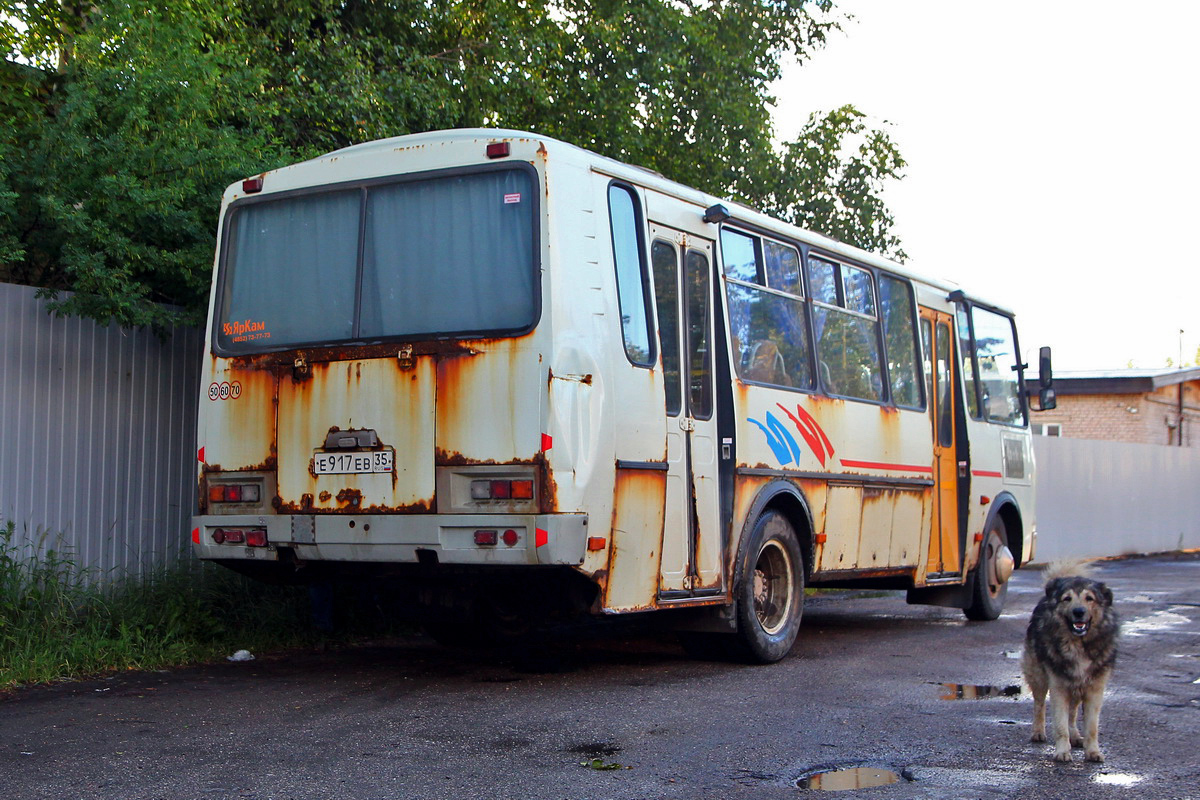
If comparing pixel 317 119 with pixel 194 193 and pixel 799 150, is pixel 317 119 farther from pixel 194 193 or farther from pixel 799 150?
pixel 799 150

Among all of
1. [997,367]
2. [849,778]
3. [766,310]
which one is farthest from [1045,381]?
[849,778]

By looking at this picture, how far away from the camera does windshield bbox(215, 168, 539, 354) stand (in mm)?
7797

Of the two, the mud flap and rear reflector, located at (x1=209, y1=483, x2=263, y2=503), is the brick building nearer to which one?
the mud flap

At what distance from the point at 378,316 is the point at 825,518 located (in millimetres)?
3746

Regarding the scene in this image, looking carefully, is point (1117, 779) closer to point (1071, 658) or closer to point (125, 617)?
point (1071, 658)

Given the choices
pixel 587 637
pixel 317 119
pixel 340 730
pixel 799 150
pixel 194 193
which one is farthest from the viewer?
pixel 799 150

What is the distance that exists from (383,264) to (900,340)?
17.0 ft

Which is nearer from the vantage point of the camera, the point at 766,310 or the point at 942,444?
the point at 766,310

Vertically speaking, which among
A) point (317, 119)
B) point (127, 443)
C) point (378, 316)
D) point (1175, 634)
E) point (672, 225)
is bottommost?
point (1175, 634)

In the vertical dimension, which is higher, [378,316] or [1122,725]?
[378,316]

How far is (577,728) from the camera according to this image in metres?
6.86

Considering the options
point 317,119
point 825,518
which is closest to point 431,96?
point 317,119

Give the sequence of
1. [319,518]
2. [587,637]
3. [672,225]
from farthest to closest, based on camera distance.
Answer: [587,637], [672,225], [319,518]

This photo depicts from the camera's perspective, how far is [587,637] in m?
11.2
